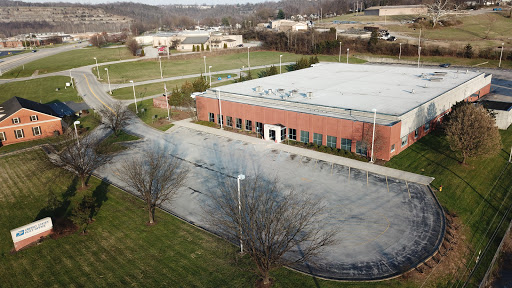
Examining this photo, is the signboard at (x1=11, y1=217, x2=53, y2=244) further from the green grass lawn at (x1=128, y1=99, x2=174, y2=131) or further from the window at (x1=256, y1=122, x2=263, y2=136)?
the window at (x1=256, y1=122, x2=263, y2=136)

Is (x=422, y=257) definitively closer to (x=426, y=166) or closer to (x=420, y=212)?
(x=420, y=212)

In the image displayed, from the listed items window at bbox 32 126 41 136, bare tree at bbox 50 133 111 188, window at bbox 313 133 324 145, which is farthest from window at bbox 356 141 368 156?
window at bbox 32 126 41 136

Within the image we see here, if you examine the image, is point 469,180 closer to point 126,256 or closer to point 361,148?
point 361,148

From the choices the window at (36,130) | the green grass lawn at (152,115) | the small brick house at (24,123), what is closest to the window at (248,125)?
the green grass lawn at (152,115)

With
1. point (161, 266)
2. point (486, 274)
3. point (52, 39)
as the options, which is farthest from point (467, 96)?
point (52, 39)

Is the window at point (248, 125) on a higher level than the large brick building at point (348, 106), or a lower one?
lower

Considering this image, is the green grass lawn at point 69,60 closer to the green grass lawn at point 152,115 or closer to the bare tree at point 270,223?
the green grass lawn at point 152,115
